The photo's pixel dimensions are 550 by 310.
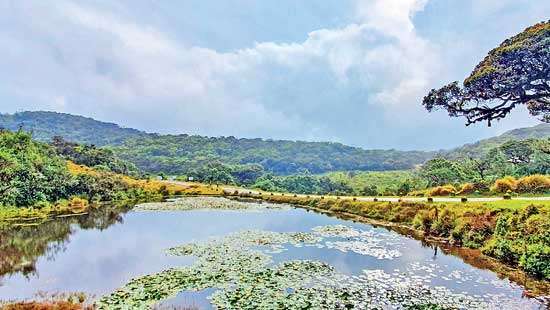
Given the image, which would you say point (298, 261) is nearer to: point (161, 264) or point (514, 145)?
point (161, 264)

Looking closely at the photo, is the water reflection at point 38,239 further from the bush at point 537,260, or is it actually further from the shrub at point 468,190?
the shrub at point 468,190

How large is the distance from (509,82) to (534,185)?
64.8ft

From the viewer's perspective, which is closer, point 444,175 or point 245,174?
point 444,175

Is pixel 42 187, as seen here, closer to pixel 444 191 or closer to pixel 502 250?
pixel 444 191

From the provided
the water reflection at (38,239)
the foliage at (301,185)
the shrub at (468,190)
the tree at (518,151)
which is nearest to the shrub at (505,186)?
the shrub at (468,190)

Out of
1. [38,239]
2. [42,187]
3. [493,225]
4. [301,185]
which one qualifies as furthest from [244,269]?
[301,185]

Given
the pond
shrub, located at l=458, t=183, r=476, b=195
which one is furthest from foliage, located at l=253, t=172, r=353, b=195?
the pond

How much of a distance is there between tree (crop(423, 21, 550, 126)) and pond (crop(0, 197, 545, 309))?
10.7 m

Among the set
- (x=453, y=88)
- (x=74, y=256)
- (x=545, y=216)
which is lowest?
(x=74, y=256)

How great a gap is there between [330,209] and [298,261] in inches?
1247

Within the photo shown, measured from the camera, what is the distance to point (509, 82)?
85.7 feet

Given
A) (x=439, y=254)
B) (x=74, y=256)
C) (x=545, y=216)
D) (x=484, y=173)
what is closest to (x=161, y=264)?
(x=74, y=256)

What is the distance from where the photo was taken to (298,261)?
25.2 meters

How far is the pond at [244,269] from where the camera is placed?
59.8ft
